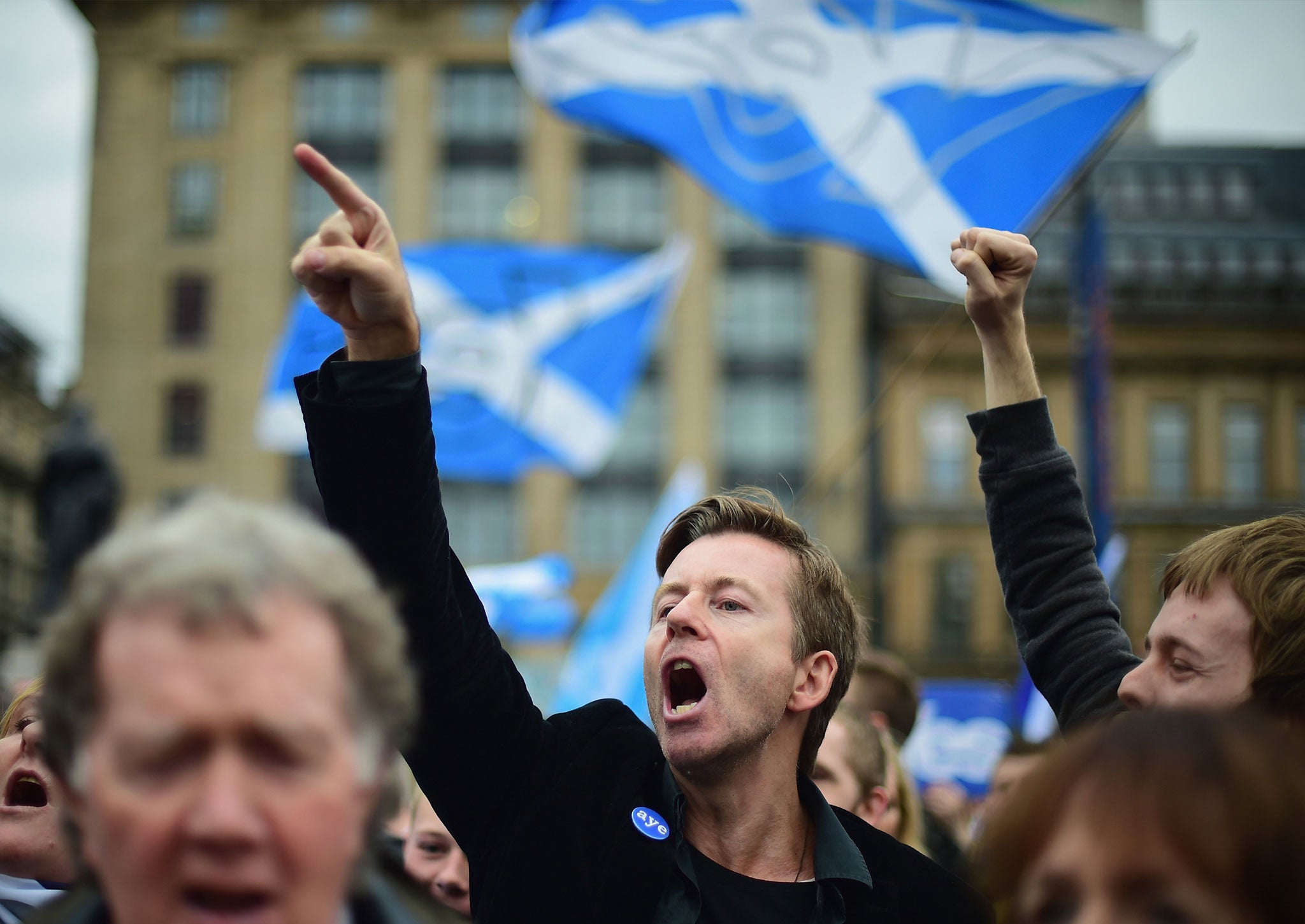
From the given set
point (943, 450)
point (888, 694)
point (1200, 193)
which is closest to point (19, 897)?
point (888, 694)

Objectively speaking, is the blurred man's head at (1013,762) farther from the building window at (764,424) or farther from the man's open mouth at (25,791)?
the building window at (764,424)

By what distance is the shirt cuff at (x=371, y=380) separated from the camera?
2098 mm

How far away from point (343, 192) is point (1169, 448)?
141 feet

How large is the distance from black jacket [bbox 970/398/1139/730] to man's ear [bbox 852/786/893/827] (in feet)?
4.25

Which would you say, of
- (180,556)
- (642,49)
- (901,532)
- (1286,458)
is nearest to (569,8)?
(642,49)

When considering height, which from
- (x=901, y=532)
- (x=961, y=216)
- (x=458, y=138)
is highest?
(x=458, y=138)

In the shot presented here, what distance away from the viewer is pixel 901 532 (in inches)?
A: 1626

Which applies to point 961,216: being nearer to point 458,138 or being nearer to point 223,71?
A: point 458,138

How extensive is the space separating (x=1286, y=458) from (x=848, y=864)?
142 feet

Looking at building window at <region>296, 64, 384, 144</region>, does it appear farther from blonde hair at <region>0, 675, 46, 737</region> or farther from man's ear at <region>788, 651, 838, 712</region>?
man's ear at <region>788, 651, 838, 712</region>

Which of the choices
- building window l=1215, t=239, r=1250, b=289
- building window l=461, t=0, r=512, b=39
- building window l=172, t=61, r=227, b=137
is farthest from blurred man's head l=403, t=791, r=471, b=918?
building window l=1215, t=239, r=1250, b=289

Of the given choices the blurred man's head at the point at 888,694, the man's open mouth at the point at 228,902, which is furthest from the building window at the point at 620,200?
the man's open mouth at the point at 228,902

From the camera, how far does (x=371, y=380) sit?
2.10m

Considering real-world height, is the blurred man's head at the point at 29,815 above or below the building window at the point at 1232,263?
Result: below
